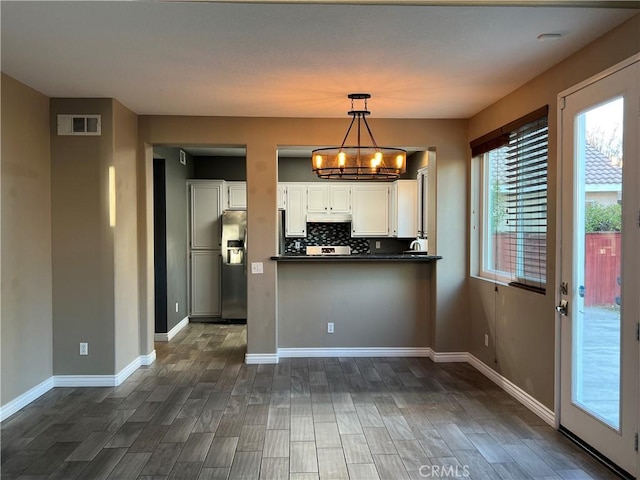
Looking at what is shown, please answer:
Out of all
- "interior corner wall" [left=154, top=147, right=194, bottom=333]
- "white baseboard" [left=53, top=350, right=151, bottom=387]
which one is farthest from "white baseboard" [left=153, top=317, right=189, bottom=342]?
"white baseboard" [left=53, top=350, right=151, bottom=387]

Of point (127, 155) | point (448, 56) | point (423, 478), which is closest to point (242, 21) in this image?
point (448, 56)

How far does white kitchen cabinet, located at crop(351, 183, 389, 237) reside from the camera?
7434 millimetres

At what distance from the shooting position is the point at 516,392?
3.87m

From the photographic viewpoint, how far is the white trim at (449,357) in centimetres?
498

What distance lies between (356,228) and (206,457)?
5.04 m

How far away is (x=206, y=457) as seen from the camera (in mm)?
2869

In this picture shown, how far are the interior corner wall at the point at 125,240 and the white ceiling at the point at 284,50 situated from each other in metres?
0.35

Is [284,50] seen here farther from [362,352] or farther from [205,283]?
[205,283]

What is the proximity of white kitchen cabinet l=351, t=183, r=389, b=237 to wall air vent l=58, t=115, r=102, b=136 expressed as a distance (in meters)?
4.18

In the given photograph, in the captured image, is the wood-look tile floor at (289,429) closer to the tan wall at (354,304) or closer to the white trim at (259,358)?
the white trim at (259,358)

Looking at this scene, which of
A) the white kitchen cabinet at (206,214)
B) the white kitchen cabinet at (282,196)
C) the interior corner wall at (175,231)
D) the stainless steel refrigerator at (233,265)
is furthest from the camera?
the white kitchen cabinet at (282,196)

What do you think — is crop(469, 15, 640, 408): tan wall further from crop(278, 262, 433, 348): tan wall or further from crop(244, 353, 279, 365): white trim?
crop(244, 353, 279, 365): white trim

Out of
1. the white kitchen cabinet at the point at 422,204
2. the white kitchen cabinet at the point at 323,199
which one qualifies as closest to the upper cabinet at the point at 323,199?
the white kitchen cabinet at the point at 323,199

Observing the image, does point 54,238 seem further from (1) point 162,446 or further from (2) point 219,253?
(2) point 219,253
